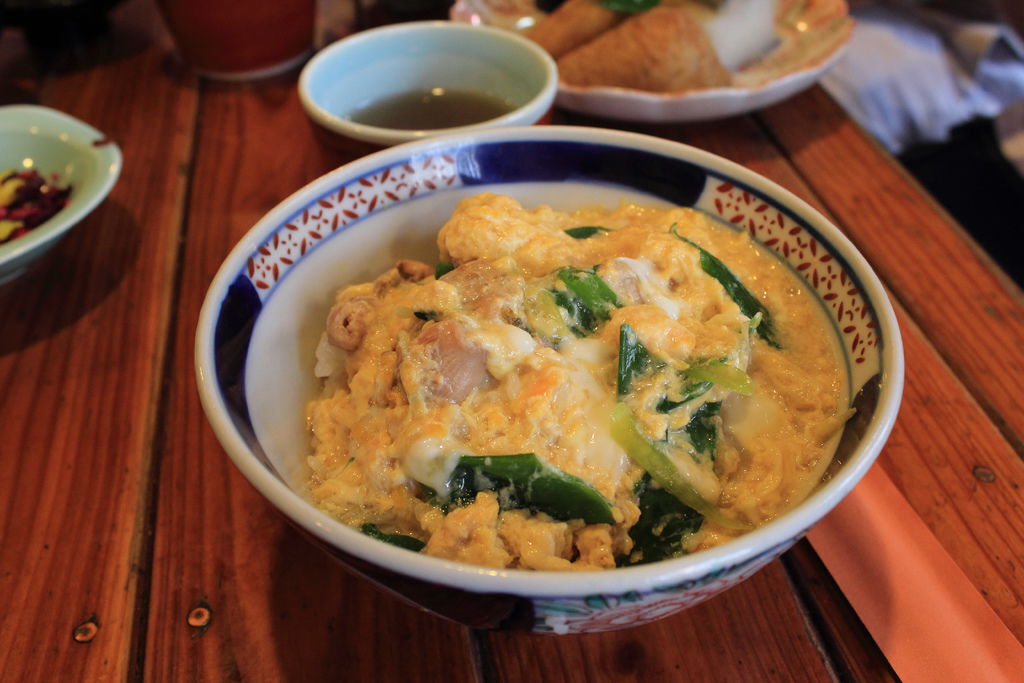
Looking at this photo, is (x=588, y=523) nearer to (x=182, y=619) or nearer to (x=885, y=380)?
(x=885, y=380)

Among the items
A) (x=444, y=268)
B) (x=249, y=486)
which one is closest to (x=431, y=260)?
(x=444, y=268)

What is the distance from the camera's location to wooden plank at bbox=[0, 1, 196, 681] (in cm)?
114

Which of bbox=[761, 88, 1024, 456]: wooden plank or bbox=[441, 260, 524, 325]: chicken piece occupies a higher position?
bbox=[441, 260, 524, 325]: chicken piece

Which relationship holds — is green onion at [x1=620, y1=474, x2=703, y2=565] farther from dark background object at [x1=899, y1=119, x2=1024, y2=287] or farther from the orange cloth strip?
dark background object at [x1=899, y1=119, x2=1024, y2=287]

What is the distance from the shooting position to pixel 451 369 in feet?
3.46

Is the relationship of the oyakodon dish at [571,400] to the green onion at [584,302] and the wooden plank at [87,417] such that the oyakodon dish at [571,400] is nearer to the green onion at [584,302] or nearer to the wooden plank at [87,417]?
the green onion at [584,302]

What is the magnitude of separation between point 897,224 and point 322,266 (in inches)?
60.3

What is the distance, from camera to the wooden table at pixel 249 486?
1.07 m

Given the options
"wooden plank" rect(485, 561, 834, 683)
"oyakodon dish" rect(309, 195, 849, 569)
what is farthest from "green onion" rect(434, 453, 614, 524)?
"wooden plank" rect(485, 561, 834, 683)

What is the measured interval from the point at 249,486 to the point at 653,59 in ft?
5.75

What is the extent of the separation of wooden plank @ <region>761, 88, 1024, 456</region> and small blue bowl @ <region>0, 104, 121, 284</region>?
78.9 inches

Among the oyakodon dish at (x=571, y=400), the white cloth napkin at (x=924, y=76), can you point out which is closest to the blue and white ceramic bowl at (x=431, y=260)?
the oyakodon dish at (x=571, y=400)

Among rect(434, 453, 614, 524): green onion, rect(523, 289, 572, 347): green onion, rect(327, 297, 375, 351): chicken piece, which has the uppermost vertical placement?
rect(523, 289, 572, 347): green onion

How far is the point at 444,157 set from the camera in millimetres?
1420
